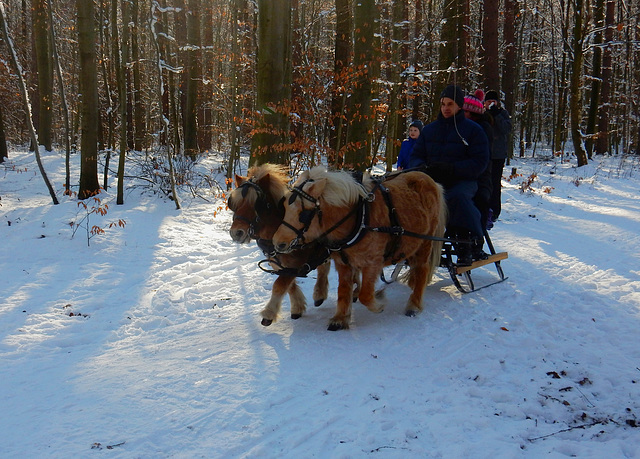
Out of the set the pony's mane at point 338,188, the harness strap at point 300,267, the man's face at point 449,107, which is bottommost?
the harness strap at point 300,267

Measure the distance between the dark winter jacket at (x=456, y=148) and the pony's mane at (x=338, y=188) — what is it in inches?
66.3

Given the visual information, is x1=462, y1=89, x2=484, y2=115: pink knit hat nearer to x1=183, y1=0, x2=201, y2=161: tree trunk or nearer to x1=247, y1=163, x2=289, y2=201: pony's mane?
x1=247, y1=163, x2=289, y2=201: pony's mane

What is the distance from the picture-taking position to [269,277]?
6285mm

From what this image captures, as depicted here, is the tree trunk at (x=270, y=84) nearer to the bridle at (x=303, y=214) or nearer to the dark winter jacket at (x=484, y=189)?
the dark winter jacket at (x=484, y=189)

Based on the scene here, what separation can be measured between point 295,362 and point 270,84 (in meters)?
5.15

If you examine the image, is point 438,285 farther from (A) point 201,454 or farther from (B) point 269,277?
(A) point 201,454

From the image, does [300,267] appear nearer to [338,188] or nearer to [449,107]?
[338,188]

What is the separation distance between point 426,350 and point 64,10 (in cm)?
2432

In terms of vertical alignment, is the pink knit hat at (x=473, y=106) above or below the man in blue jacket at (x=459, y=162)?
above

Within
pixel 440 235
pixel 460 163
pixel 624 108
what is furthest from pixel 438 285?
pixel 624 108

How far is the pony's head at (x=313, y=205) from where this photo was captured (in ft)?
12.8

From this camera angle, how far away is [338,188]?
4.14m

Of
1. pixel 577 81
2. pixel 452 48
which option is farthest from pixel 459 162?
pixel 577 81

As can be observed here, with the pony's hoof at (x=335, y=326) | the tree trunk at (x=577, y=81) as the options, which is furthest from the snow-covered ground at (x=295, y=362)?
the tree trunk at (x=577, y=81)
